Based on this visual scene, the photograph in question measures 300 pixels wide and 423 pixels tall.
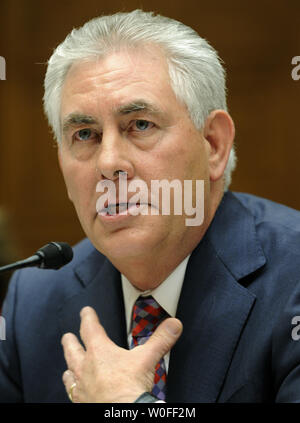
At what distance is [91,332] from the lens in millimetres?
1444

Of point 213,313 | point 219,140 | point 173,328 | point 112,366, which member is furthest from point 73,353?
point 219,140

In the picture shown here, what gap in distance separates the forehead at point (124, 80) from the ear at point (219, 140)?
181 mm

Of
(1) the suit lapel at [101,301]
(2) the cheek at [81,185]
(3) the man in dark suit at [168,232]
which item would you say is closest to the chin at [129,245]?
(3) the man in dark suit at [168,232]

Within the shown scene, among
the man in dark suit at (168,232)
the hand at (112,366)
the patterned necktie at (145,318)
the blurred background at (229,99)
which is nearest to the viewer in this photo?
the hand at (112,366)

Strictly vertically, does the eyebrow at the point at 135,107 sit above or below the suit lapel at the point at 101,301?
above

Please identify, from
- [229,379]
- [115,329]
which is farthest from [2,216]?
[229,379]

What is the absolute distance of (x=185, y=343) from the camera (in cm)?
153

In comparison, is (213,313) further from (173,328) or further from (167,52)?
(167,52)

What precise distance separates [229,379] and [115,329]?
41 cm

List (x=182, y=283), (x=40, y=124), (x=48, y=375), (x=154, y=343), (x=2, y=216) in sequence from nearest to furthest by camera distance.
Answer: (x=154, y=343) < (x=182, y=283) < (x=48, y=375) < (x=2, y=216) < (x=40, y=124)

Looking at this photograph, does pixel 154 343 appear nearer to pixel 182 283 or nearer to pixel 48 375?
pixel 182 283

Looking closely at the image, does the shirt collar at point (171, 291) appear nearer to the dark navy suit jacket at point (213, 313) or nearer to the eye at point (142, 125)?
the dark navy suit jacket at point (213, 313)

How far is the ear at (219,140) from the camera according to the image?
1.61 m

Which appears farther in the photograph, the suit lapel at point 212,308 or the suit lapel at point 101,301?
the suit lapel at point 101,301
